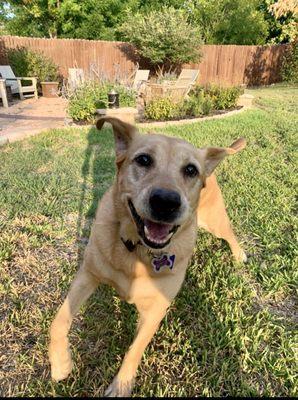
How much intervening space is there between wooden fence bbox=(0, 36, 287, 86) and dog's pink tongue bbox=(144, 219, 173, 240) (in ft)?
60.3

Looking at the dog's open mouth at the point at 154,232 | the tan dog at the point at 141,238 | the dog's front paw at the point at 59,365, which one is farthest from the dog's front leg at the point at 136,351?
the dog's open mouth at the point at 154,232

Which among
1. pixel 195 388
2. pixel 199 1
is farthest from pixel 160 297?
pixel 199 1

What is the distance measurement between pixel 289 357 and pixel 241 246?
54.7 inches

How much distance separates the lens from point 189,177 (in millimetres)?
2246

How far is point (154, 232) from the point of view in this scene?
1927 mm

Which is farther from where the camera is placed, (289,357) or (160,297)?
(289,357)

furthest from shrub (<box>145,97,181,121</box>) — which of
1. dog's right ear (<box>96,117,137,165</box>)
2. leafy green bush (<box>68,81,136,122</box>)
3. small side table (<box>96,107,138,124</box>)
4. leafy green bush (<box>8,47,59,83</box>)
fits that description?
leafy green bush (<box>8,47,59,83</box>)

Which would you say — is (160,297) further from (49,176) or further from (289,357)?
(49,176)

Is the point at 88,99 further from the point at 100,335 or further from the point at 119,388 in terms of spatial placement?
the point at 119,388

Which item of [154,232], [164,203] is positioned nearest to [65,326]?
[154,232]

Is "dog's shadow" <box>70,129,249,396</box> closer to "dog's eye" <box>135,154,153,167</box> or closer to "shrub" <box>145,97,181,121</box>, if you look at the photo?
"dog's eye" <box>135,154,153,167</box>

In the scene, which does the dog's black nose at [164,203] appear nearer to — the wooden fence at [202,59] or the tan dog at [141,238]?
the tan dog at [141,238]

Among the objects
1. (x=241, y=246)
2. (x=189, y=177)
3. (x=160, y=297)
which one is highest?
(x=189, y=177)

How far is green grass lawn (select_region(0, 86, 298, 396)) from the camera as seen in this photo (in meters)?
2.09
